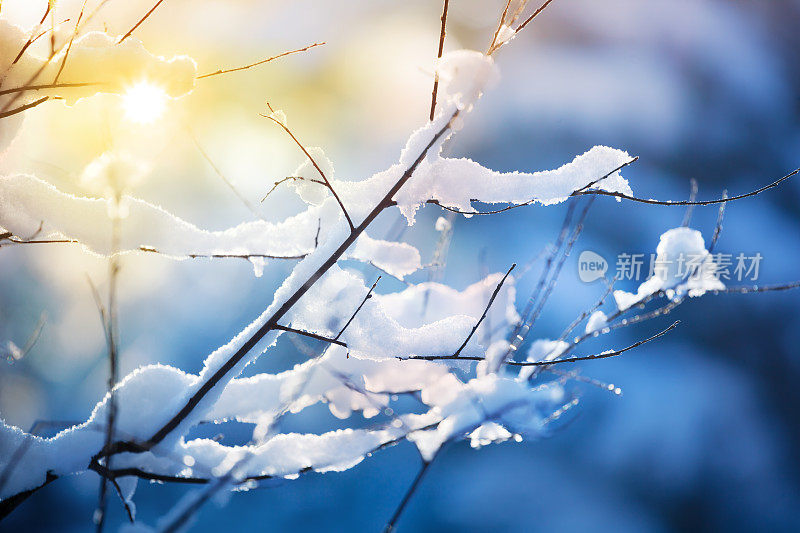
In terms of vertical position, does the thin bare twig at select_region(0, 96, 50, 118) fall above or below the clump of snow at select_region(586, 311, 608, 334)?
above

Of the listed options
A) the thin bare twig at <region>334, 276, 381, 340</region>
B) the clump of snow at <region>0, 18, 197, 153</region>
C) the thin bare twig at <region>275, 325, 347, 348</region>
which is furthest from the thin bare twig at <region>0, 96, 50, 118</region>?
the thin bare twig at <region>334, 276, 381, 340</region>

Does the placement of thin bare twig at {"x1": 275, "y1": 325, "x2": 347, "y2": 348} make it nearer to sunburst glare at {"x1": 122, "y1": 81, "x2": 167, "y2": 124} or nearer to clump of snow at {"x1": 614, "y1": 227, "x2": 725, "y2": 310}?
sunburst glare at {"x1": 122, "y1": 81, "x2": 167, "y2": 124}

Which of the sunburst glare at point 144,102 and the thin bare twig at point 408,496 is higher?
the sunburst glare at point 144,102

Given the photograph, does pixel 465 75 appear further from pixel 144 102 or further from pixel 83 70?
pixel 83 70

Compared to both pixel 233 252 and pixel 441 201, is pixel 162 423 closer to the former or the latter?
pixel 233 252

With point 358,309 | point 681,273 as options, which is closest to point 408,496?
point 358,309

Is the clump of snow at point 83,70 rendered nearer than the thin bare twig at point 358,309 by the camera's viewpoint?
Yes

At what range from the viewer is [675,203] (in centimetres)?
119

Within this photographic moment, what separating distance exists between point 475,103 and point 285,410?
0.97 m

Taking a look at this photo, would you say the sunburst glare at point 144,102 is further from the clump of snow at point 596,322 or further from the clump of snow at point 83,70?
the clump of snow at point 596,322

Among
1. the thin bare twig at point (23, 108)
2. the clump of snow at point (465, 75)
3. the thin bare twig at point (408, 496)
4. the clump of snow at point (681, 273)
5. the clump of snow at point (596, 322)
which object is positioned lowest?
the thin bare twig at point (408, 496)

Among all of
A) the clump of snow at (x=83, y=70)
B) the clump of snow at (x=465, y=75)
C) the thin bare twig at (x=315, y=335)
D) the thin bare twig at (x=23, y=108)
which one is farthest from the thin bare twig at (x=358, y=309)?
the thin bare twig at (x=23, y=108)

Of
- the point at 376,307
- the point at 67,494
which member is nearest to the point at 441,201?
the point at 376,307

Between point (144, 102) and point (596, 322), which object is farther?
point (596, 322)
